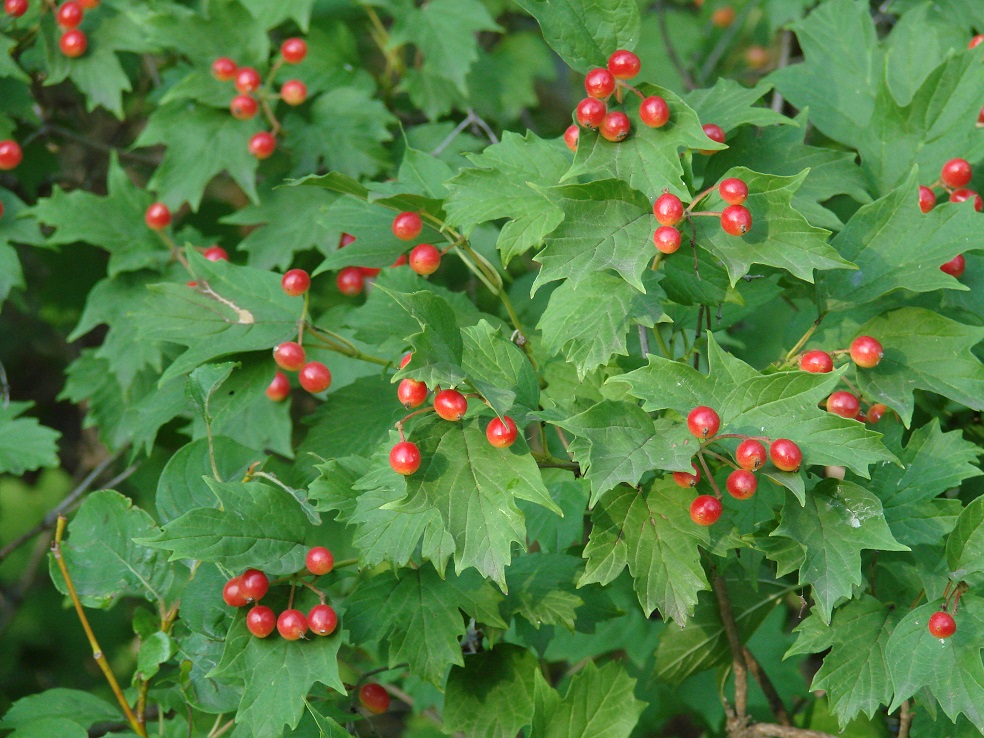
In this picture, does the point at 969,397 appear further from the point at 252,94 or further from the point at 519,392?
the point at 252,94

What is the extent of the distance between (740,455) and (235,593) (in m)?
0.71

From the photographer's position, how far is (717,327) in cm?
136

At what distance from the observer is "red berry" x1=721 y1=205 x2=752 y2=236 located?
43.8 inches

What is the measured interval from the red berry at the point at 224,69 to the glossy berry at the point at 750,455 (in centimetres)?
155

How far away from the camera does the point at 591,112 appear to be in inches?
47.4

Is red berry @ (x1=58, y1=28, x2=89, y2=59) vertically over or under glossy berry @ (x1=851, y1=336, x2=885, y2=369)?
under

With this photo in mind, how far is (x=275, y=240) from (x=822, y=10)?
1.26 m

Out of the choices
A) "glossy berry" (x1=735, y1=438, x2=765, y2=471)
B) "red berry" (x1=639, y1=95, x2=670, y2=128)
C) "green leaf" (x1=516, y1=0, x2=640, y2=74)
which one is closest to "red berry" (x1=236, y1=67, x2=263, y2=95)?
"green leaf" (x1=516, y1=0, x2=640, y2=74)

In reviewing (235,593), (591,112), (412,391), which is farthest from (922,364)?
(235,593)

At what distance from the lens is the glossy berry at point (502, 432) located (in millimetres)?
1100

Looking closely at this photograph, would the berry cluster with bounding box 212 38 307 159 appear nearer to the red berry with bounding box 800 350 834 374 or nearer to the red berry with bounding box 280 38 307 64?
the red berry with bounding box 280 38 307 64

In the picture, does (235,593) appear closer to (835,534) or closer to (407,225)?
(407,225)

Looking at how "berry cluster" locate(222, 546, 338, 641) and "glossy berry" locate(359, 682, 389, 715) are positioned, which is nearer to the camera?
"berry cluster" locate(222, 546, 338, 641)

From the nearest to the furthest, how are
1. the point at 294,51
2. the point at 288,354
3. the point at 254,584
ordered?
the point at 254,584
the point at 288,354
the point at 294,51
